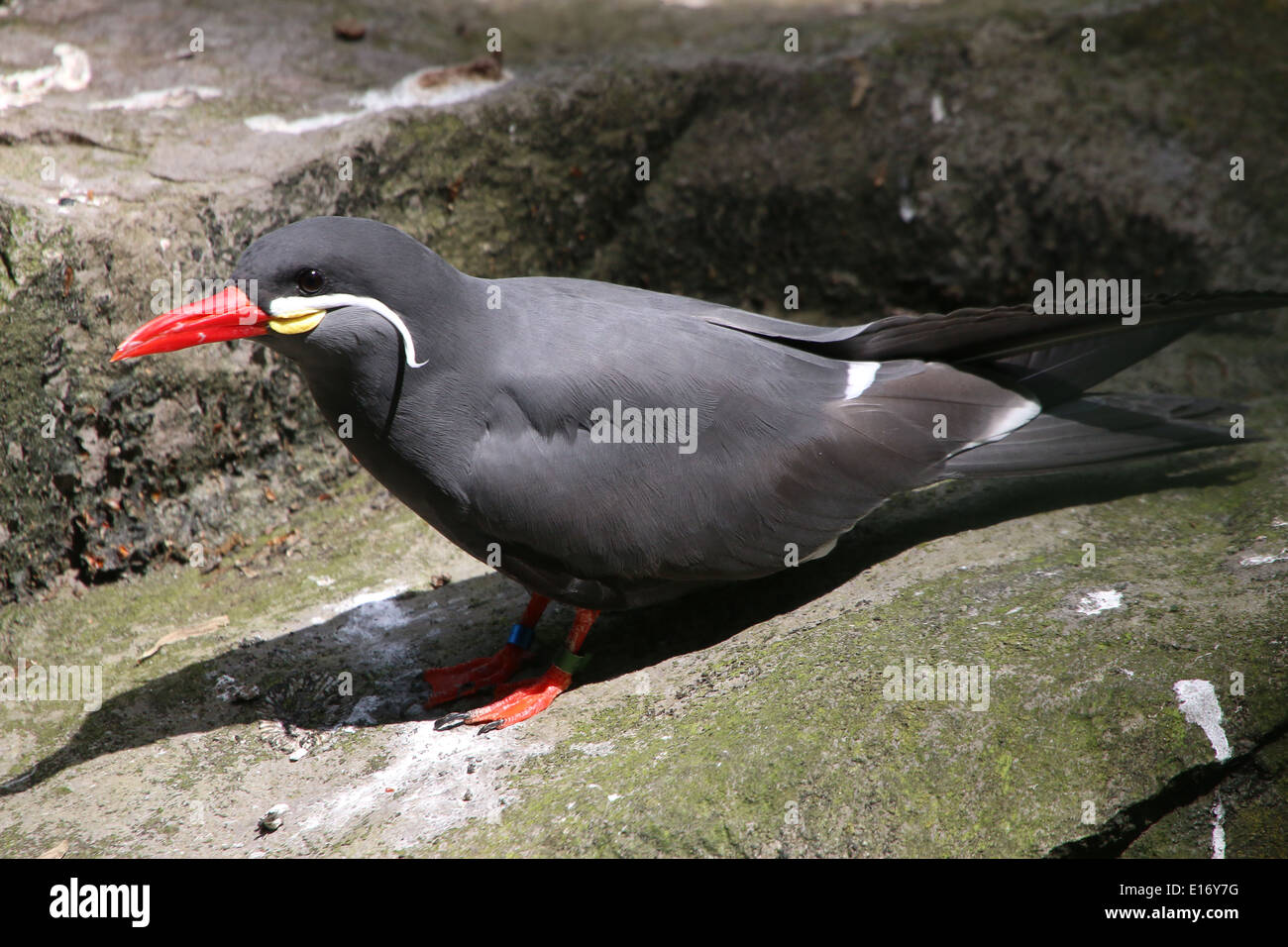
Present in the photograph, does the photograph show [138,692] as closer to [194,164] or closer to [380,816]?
[380,816]

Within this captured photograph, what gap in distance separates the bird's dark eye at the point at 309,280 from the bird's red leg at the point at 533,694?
51.0 inches

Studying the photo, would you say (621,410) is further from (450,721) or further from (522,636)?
(450,721)

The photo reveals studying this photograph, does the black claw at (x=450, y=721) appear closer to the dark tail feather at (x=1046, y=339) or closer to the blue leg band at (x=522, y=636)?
the blue leg band at (x=522, y=636)

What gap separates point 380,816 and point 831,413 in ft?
6.08

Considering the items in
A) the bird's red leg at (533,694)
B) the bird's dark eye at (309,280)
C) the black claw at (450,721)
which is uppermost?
the bird's dark eye at (309,280)

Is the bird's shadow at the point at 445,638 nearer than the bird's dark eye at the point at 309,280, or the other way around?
the bird's dark eye at the point at 309,280

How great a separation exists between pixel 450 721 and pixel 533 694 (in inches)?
11.0

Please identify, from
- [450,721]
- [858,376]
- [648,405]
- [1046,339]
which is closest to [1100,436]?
[1046,339]

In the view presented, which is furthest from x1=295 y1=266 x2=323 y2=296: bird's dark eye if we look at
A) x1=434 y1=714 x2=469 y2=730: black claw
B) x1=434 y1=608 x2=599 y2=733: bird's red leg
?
x1=434 y1=714 x2=469 y2=730: black claw

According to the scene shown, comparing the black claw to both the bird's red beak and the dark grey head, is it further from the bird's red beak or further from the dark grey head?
the bird's red beak

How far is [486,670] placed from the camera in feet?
12.3

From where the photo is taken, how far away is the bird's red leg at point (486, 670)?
371 cm

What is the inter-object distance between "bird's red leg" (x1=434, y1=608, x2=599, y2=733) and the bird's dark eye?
1.29 meters

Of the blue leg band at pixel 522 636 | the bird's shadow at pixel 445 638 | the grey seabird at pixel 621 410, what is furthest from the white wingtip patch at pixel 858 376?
the blue leg band at pixel 522 636
